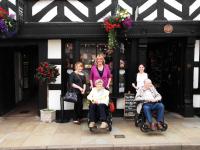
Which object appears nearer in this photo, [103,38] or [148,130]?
[148,130]

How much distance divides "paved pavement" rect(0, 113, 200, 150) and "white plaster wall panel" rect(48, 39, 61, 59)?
6.31 feet

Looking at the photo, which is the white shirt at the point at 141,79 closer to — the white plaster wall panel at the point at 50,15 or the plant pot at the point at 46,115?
the plant pot at the point at 46,115

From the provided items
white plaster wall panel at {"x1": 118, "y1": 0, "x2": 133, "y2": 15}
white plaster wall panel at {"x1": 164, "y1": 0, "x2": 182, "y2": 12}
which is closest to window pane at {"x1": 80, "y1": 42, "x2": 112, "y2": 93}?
white plaster wall panel at {"x1": 118, "y1": 0, "x2": 133, "y2": 15}

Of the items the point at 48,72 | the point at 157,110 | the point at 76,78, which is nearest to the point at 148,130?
the point at 157,110

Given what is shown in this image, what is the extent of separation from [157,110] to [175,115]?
226 cm

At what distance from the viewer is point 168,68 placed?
1066cm

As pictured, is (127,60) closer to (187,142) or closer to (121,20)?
(121,20)

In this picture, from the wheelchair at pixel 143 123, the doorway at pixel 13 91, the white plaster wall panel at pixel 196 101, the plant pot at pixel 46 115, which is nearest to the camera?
the wheelchair at pixel 143 123

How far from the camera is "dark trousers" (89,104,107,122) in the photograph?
766 cm

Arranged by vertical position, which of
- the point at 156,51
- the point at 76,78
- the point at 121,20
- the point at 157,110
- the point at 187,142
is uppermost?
the point at 121,20

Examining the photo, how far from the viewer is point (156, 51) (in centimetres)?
1148

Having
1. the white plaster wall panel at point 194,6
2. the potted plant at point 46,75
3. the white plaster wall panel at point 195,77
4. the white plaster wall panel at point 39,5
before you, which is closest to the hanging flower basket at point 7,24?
the white plaster wall panel at point 39,5

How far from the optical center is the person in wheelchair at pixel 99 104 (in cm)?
766

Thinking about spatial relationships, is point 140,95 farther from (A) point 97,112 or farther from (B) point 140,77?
(A) point 97,112
